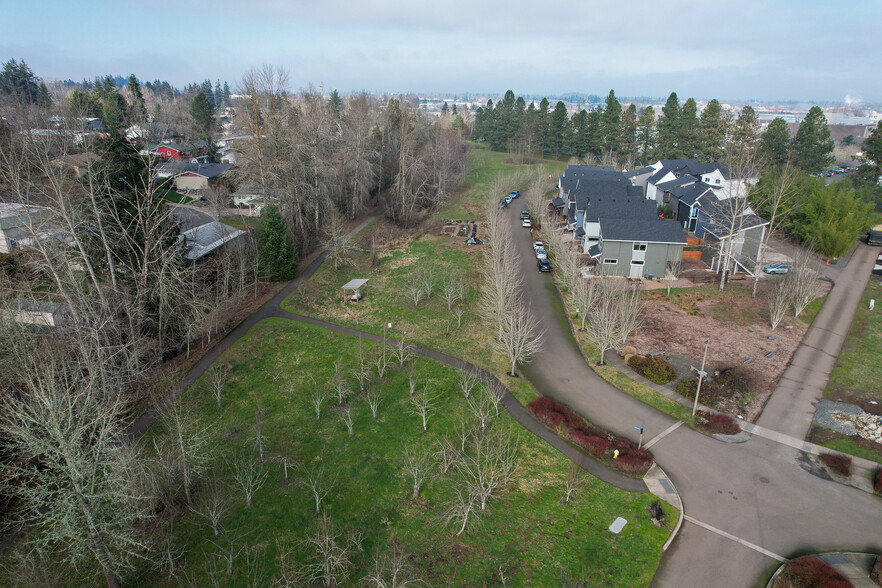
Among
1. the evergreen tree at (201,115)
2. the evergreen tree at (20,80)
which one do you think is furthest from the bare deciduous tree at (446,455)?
the evergreen tree at (20,80)

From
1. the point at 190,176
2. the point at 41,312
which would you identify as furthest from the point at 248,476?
the point at 190,176

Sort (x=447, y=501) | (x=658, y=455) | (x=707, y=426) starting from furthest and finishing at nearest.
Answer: (x=707, y=426)
(x=658, y=455)
(x=447, y=501)

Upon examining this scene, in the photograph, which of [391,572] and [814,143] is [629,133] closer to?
[814,143]

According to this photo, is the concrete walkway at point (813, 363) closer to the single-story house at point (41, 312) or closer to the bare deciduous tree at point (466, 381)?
the bare deciduous tree at point (466, 381)

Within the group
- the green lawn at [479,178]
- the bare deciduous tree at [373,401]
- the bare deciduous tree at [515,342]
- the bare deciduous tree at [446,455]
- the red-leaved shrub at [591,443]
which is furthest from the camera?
the green lawn at [479,178]

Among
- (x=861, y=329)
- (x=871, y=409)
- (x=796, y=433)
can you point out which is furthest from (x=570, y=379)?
Answer: (x=861, y=329)

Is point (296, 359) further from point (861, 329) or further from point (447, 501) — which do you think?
point (861, 329)
